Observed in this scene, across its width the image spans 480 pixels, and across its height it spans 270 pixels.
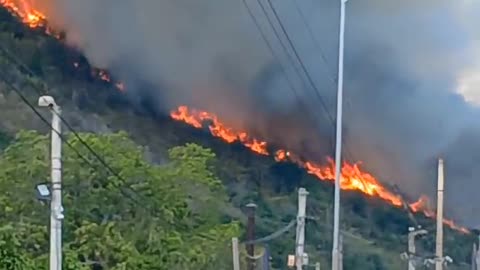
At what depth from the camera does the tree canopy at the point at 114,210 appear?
107 feet

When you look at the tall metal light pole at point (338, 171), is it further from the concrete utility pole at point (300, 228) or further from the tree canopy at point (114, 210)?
the tree canopy at point (114, 210)

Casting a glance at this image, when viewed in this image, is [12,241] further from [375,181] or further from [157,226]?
[375,181]

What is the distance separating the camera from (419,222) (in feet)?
214

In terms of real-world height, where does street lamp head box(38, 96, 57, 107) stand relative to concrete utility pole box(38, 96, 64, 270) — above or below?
above

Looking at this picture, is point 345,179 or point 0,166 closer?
point 0,166

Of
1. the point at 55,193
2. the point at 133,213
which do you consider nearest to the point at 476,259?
the point at 133,213

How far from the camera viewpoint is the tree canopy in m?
32.6

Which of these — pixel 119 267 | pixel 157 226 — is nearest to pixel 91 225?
pixel 119 267

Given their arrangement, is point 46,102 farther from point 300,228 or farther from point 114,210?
point 114,210

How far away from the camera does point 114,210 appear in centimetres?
3528

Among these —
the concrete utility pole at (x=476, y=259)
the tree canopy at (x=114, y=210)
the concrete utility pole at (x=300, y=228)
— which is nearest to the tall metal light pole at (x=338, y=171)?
the concrete utility pole at (x=300, y=228)

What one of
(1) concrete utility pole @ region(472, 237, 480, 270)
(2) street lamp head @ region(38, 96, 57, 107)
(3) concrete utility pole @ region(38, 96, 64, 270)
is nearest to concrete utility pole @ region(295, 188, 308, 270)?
(3) concrete utility pole @ region(38, 96, 64, 270)

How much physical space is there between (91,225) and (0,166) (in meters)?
4.30

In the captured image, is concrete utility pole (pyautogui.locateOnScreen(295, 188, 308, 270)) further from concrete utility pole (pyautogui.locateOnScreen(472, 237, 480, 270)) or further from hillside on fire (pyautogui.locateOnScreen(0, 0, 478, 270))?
concrete utility pole (pyautogui.locateOnScreen(472, 237, 480, 270))
